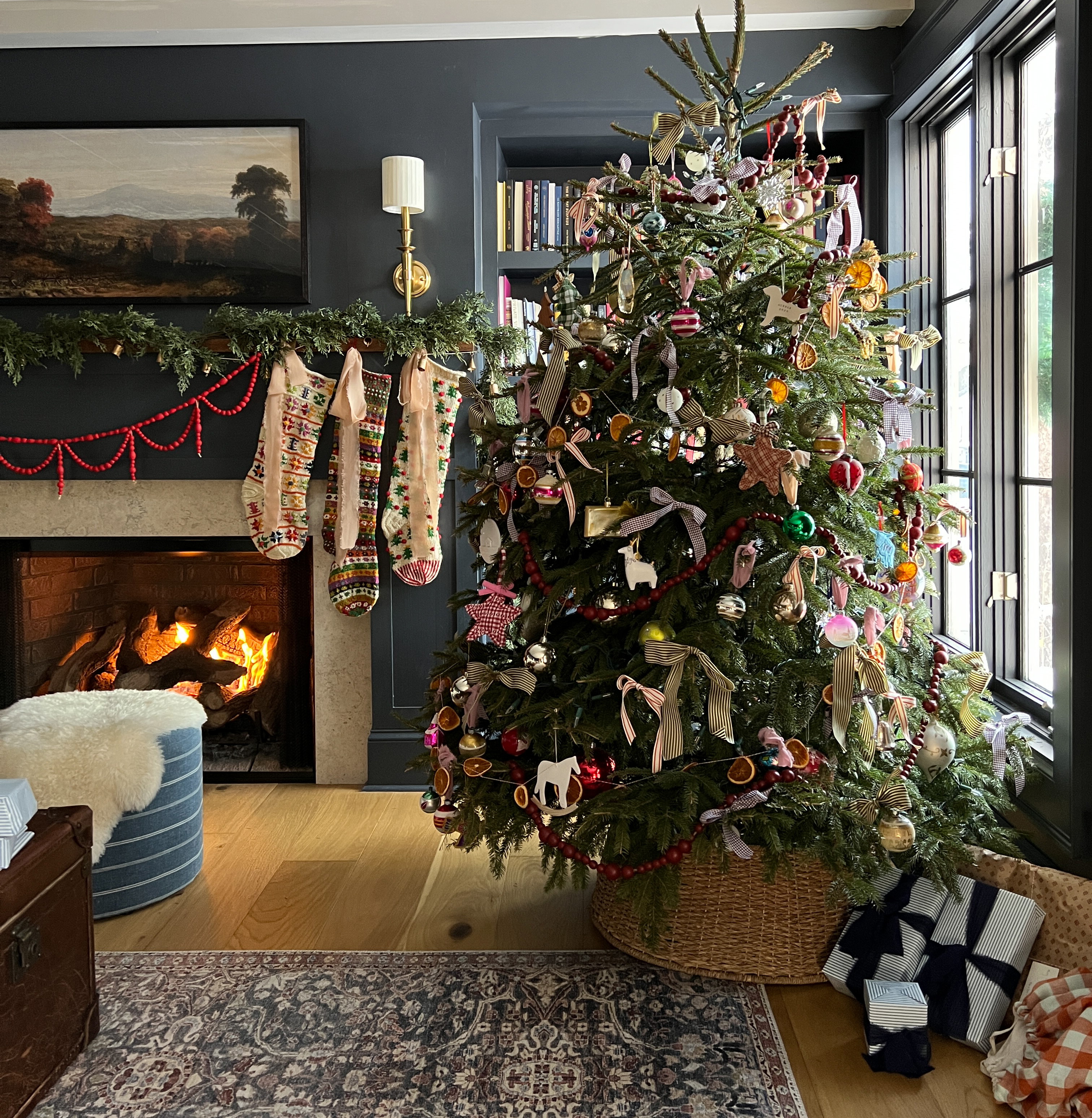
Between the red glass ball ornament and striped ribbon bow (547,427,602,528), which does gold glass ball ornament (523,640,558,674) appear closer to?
the red glass ball ornament

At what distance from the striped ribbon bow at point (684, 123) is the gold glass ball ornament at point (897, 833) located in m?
1.29

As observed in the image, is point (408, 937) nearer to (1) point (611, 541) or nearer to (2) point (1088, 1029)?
(1) point (611, 541)

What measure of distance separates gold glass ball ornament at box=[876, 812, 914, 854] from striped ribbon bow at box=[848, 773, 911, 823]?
0.07 ft

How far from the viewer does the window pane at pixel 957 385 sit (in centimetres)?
271

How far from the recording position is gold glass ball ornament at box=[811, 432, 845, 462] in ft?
5.72

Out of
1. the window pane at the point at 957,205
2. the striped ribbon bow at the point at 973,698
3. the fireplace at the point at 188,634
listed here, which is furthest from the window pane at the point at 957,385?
the fireplace at the point at 188,634

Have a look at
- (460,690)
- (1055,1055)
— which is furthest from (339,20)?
(1055,1055)

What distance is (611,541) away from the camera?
1948mm

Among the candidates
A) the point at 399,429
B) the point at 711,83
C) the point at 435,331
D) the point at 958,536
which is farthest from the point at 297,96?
the point at 958,536

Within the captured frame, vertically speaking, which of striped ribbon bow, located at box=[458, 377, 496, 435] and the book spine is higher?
the book spine

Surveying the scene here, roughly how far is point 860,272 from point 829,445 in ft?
1.03

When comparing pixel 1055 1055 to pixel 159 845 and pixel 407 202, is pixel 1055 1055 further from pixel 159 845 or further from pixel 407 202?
pixel 407 202

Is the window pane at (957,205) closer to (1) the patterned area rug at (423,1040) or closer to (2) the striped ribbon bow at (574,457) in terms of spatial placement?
(2) the striped ribbon bow at (574,457)

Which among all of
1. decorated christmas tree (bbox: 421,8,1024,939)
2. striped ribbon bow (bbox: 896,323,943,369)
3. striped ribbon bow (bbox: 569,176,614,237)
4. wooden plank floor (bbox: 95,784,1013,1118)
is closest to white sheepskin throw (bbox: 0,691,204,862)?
wooden plank floor (bbox: 95,784,1013,1118)
